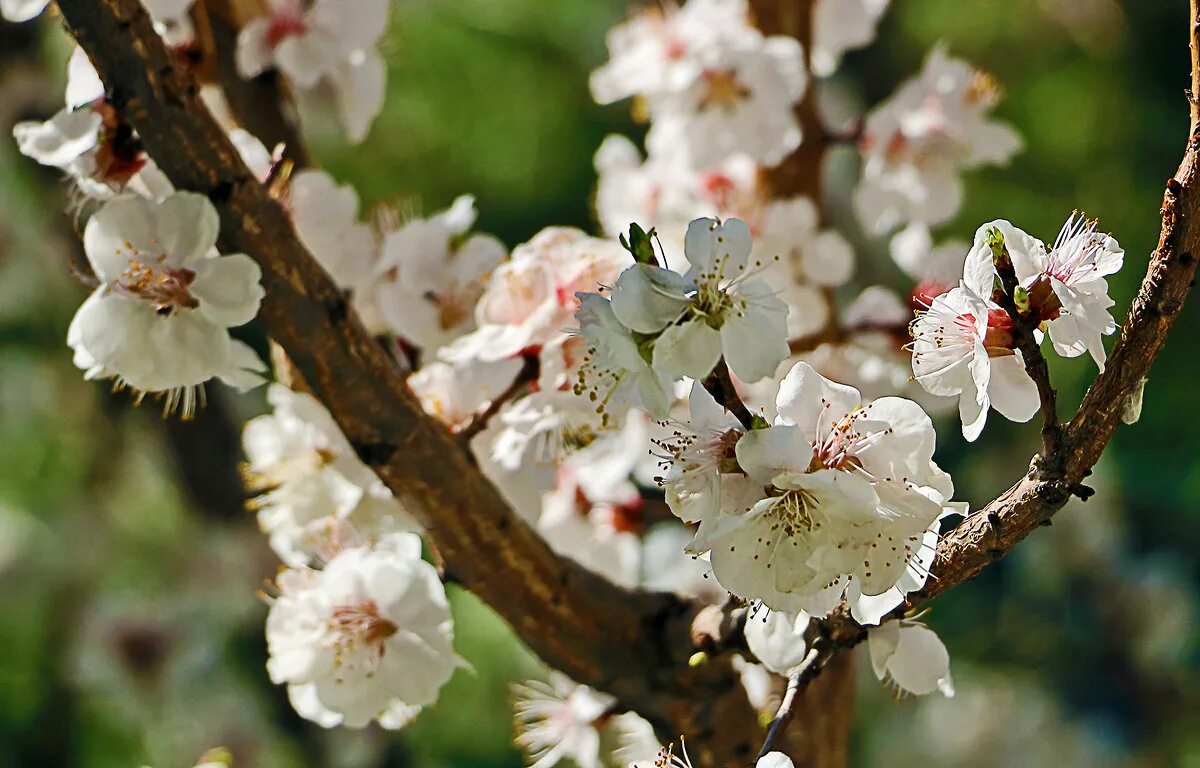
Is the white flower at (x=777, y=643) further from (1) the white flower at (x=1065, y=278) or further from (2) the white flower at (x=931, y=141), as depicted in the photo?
(2) the white flower at (x=931, y=141)

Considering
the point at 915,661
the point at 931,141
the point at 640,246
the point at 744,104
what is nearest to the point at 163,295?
the point at 640,246

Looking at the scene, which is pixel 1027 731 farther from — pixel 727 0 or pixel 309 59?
pixel 309 59

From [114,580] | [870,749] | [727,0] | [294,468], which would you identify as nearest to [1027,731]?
[870,749]

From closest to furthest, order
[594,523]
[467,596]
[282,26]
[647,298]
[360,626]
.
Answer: [647,298] < [360,626] < [282,26] < [594,523] < [467,596]

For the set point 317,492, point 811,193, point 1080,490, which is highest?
point 1080,490

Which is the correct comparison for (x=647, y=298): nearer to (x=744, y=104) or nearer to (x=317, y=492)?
(x=317, y=492)

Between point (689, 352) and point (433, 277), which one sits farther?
point (433, 277)

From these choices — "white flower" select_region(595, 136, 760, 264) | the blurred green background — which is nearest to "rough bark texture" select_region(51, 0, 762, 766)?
"white flower" select_region(595, 136, 760, 264)
